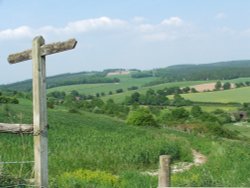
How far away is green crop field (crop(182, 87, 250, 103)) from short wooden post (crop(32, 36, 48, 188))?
89.0 m

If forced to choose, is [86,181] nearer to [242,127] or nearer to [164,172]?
[164,172]

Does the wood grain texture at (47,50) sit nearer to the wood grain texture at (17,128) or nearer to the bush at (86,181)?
the wood grain texture at (17,128)

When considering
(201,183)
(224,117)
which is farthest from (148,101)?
(201,183)

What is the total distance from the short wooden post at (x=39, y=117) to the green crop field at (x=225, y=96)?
89.0 metres

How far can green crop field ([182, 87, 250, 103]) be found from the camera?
312 feet

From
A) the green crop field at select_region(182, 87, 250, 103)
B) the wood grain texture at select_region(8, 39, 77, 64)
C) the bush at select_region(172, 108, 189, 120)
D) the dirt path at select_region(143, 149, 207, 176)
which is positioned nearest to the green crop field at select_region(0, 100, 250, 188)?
the dirt path at select_region(143, 149, 207, 176)

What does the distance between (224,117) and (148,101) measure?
26.4 meters

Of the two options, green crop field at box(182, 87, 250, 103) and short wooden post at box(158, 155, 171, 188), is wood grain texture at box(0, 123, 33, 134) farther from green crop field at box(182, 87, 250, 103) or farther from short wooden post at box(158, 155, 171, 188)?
green crop field at box(182, 87, 250, 103)

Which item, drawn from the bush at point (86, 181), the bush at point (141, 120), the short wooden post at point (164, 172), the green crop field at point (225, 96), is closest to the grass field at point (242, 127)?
the bush at point (141, 120)

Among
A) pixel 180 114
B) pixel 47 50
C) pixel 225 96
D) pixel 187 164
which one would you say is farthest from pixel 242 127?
pixel 47 50

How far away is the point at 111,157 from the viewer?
62.6ft

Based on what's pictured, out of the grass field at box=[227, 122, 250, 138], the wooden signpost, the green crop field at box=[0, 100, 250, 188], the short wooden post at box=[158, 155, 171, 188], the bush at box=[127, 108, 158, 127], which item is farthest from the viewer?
the grass field at box=[227, 122, 250, 138]

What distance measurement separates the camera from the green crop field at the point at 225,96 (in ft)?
312

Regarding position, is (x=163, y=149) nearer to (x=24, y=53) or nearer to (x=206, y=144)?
(x=206, y=144)
